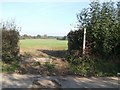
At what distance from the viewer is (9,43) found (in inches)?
512

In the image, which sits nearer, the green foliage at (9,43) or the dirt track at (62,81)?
the dirt track at (62,81)

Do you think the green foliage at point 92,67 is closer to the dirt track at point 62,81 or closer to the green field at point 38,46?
the dirt track at point 62,81

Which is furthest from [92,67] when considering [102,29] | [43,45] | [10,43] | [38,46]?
[43,45]

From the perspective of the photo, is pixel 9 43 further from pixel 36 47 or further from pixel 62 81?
pixel 36 47

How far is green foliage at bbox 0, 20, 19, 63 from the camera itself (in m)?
12.8

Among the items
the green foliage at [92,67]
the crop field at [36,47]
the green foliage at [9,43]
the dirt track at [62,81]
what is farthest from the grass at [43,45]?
the dirt track at [62,81]

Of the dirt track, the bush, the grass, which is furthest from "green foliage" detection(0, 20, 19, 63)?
the grass

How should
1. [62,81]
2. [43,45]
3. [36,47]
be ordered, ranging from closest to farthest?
[62,81]
[36,47]
[43,45]

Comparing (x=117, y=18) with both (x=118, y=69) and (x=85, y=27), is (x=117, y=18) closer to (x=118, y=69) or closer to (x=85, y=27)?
(x=85, y=27)

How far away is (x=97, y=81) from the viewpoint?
392 inches

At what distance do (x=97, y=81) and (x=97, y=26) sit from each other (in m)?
4.04

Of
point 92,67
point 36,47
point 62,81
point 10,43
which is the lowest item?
point 62,81

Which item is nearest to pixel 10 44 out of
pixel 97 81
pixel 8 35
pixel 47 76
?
pixel 8 35

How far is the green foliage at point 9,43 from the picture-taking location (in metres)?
12.8
